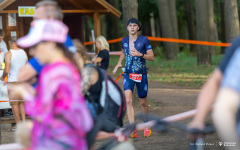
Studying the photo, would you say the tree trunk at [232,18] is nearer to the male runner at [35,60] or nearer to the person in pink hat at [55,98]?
the male runner at [35,60]

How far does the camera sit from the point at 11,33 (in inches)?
578

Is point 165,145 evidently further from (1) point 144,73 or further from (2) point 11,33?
(2) point 11,33

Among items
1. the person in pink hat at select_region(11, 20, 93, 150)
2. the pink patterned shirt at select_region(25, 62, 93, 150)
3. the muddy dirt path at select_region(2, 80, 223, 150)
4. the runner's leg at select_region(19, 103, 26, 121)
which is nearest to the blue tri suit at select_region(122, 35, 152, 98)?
the muddy dirt path at select_region(2, 80, 223, 150)

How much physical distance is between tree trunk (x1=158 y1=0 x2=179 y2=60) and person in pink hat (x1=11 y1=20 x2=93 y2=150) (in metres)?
28.0

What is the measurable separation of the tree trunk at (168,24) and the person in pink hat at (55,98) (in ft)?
91.8

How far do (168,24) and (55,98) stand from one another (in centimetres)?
2846

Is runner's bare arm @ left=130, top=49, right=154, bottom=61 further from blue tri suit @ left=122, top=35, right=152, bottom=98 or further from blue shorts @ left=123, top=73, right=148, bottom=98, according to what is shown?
blue shorts @ left=123, top=73, right=148, bottom=98

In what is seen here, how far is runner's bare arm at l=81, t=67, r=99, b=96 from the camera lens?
4.53m

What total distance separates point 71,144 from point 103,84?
1.60 m

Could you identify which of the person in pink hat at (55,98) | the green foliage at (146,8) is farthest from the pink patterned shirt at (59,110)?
the green foliage at (146,8)

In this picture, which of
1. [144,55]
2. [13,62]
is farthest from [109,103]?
[13,62]

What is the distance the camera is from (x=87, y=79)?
4.57m

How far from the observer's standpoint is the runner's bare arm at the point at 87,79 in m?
4.53

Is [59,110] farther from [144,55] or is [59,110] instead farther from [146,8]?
[146,8]
